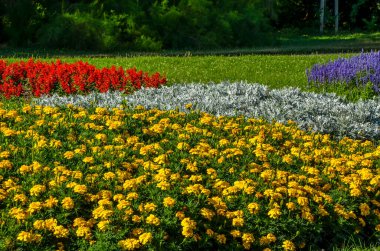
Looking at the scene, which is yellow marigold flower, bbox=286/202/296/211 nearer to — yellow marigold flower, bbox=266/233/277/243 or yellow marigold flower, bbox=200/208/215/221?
yellow marigold flower, bbox=266/233/277/243

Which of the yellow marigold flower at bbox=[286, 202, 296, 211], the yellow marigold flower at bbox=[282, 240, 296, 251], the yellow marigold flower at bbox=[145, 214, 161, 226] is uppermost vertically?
the yellow marigold flower at bbox=[145, 214, 161, 226]

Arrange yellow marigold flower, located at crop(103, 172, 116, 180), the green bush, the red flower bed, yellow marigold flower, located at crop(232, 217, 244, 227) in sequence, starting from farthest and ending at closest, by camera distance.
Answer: the green bush → the red flower bed → yellow marigold flower, located at crop(103, 172, 116, 180) → yellow marigold flower, located at crop(232, 217, 244, 227)

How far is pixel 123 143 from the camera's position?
576cm

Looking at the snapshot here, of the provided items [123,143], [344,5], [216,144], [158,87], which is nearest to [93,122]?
[123,143]

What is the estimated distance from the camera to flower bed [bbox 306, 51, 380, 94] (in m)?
9.82

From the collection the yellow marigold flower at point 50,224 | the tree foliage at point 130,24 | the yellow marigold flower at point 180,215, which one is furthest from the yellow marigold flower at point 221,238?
the tree foliage at point 130,24

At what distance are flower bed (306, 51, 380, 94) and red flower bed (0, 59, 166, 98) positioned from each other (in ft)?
8.83

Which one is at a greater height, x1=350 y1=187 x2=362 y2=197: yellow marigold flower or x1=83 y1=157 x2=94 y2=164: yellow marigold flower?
x1=83 y1=157 x2=94 y2=164: yellow marigold flower

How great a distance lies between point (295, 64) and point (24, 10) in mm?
11390

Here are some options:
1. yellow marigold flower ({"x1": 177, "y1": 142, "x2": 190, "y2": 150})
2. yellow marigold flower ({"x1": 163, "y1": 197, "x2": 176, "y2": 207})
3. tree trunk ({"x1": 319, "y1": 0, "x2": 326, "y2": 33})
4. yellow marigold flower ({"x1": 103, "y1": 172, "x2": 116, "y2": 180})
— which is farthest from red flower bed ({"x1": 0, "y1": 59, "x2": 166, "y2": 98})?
tree trunk ({"x1": 319, "y1": 0, "x2": 326, "y2": 33})

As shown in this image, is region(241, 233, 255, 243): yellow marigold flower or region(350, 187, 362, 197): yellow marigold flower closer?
region(241, 233, 255, 243): yellow marigold flower

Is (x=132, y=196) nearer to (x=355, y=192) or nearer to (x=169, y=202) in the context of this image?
(x=169, y=202)

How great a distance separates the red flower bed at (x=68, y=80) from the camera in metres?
9.58

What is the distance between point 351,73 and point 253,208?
5976 mm
